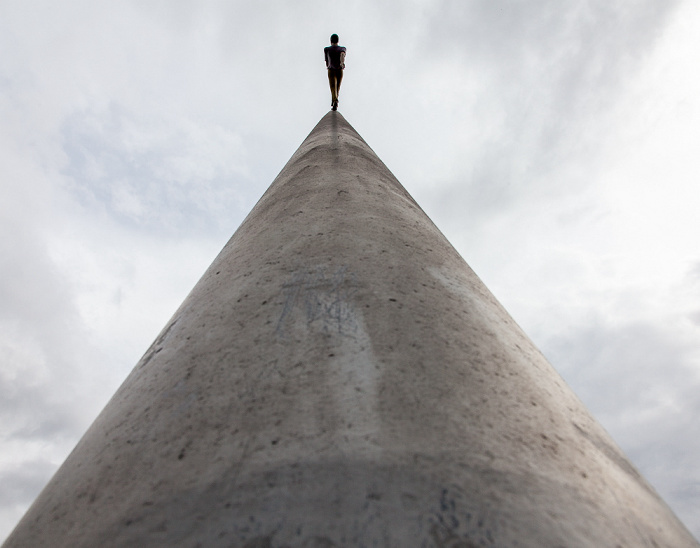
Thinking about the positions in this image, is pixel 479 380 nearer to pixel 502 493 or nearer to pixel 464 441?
pixel 464 441

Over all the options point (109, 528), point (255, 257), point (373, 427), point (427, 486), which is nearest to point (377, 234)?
point (255, 257)

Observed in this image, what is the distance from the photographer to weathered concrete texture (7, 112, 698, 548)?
109cm

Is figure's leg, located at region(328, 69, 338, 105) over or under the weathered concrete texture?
over

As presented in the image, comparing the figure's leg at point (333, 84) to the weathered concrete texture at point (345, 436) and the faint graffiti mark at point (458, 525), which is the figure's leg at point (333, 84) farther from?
the faint graffiti mark at point (458, 525)

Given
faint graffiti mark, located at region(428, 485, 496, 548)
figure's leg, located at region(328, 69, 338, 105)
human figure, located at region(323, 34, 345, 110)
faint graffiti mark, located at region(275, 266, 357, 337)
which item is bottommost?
faint graffiti mark, located at region(428, 485, 496, 548)

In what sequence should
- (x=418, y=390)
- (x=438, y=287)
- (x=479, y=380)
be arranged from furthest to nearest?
1. (x=438, y=287)
2. (x=479, y=380)
3. (x=418, y=390)

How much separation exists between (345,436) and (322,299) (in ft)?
2.01

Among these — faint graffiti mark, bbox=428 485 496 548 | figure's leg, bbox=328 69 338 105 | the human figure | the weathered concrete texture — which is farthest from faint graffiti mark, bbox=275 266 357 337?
the human figure

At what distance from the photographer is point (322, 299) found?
1.74 metres

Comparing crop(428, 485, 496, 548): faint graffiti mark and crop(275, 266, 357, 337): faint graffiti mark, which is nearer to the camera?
crop(428, 485, 496, 548): faint graffiti mark

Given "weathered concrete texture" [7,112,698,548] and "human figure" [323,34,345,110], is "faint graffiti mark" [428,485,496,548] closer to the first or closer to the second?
"weathered concrete texture" [7,112,698,548]

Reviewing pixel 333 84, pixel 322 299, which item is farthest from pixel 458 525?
pixel 333 84

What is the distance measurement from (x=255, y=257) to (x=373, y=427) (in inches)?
46.8

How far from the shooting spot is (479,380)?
148 centimetres
